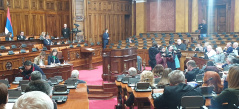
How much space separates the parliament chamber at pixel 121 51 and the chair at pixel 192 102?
13 millimetres

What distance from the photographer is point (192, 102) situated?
3189 mm

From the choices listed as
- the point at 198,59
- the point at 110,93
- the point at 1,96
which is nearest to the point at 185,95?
the point at 1,96

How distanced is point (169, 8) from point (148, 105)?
15043 millimetres

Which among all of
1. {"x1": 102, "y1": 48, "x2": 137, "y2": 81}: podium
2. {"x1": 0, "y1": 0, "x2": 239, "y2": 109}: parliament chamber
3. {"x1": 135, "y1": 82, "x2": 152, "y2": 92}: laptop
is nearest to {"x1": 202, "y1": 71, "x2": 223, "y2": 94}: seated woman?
{"x1": 0, "y1": 0, "x2": 239, "y2": 109}: parliament chamber

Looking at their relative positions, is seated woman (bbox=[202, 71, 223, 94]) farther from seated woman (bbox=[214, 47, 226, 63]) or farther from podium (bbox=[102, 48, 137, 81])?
podium (bbox=[102, 48, 137, 81])

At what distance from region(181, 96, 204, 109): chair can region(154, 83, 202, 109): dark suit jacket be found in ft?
0.78

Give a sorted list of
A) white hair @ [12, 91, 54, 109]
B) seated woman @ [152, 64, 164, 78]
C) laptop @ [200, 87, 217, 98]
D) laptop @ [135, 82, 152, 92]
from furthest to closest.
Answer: seated woman @ [152, 64, 164, 78] → laptop @ [135, 82, 152, 92] → laptop @ [200, 87, 217, 98] → white hair @ [12, 91, 54, 109]

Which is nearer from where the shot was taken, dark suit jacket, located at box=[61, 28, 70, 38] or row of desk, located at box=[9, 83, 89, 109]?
row of desk, located at box=[9, 83, 89, 109]

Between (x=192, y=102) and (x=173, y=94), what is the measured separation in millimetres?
314

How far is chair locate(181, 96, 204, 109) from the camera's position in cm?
316

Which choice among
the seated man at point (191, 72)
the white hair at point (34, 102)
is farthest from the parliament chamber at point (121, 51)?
the white hair at point (34, 102)

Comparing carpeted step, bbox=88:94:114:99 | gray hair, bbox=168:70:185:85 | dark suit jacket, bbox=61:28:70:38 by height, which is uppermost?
dark suit jacket, bbox=61:28:70:38

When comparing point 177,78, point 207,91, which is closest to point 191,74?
point 207,91

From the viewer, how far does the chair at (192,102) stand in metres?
3.16
